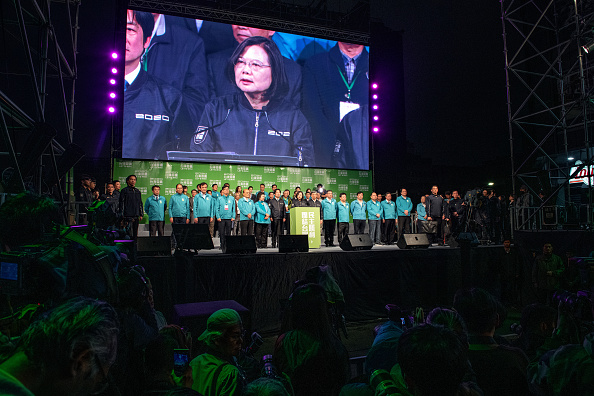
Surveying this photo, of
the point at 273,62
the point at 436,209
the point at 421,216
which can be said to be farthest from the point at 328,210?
the point at 273,62

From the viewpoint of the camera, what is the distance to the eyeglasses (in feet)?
45.7

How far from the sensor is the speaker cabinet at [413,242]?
28.1ft

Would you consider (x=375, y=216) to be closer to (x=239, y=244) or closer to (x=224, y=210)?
(x=224, y=210)

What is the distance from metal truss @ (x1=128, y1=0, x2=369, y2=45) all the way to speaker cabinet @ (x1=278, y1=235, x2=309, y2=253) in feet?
31.5

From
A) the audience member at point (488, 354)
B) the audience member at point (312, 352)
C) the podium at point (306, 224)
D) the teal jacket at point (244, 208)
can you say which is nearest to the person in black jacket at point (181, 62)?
the teal jacket at point (244, 208)

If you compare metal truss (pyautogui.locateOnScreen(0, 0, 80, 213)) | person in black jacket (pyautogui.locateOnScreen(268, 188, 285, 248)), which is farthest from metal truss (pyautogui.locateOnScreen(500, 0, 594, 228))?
A: metal truss (pyautogui.locateOnScreen(0, 0, 80, 213))

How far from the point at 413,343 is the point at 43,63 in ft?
26.4

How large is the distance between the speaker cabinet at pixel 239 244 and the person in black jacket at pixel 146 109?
7.22 m

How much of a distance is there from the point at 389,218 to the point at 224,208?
17.8 ft

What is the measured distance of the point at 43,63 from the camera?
6.88 m

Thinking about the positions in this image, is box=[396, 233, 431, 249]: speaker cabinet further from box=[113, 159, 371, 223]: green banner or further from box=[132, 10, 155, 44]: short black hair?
box=[132, 10, 155, 44]: short black hair

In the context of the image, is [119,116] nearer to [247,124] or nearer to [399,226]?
[247,124]

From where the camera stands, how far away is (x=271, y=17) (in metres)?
13.9

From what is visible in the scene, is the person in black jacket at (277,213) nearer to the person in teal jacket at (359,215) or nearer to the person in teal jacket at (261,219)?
the person in teal jacket at (261,219)
